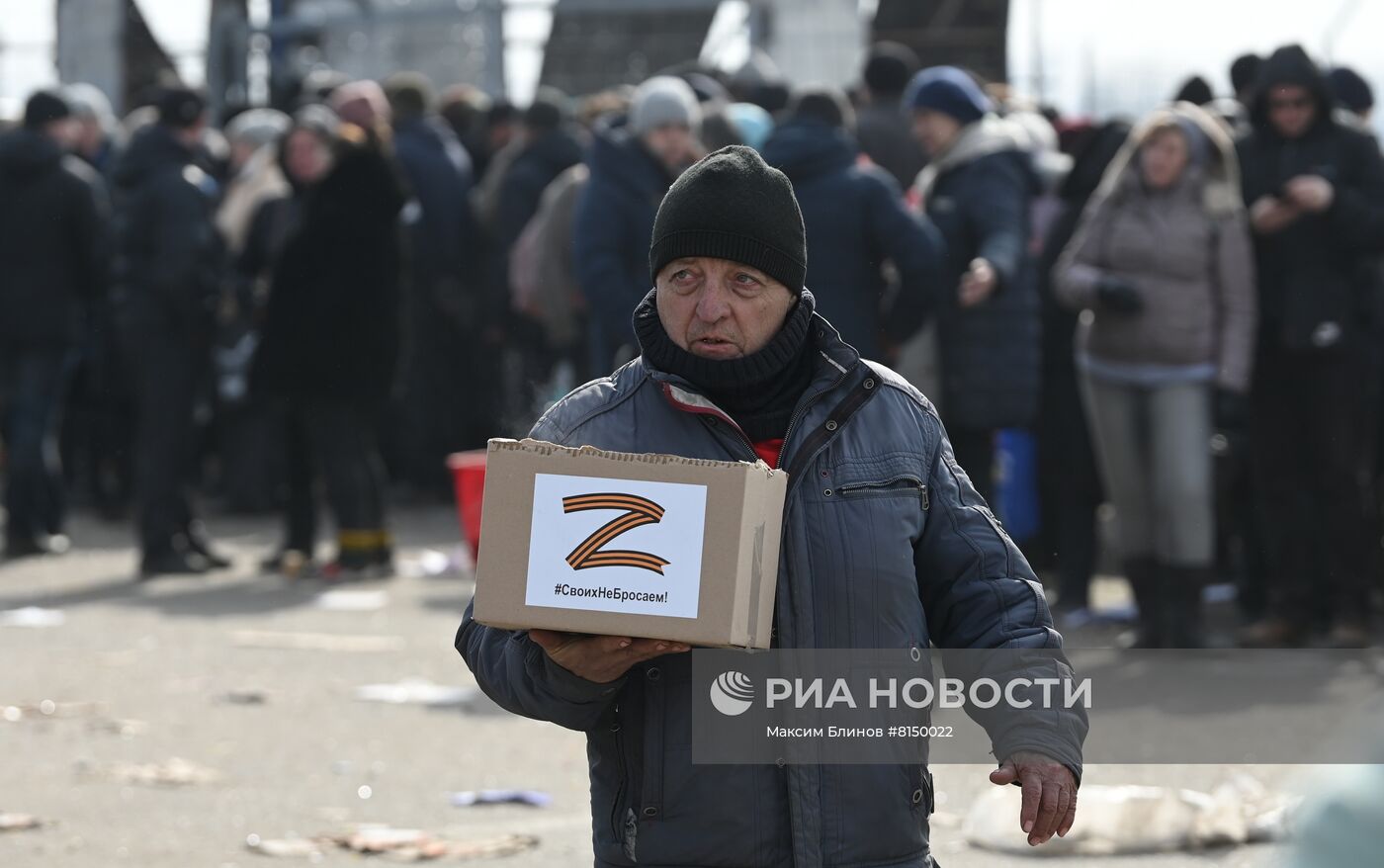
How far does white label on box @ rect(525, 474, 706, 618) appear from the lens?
320cm

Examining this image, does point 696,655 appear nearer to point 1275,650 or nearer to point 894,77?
point 1275,650

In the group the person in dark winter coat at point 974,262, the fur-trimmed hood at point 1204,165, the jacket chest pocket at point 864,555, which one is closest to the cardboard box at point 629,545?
the jacket chest pocket at point 864,555

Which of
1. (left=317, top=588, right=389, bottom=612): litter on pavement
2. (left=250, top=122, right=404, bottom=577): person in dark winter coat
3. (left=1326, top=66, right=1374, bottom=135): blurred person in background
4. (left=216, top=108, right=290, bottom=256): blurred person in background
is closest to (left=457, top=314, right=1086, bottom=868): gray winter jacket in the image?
(left=317, top=588, right=389, bottom=612): litter on pavement

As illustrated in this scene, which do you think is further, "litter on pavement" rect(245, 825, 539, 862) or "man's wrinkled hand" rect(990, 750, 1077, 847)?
"litter on pavement" rect(245, 825, 539, 862)

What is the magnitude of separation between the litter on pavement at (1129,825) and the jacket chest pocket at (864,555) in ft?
8.44

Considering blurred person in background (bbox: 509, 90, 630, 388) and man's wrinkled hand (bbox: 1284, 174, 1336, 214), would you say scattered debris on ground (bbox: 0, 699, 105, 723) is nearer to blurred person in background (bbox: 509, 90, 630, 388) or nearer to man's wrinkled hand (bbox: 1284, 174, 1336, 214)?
blurred person in background (bbox: 509, 90, 630, 388)

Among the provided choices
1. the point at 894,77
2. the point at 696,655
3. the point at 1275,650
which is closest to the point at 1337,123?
the point at 1275,650

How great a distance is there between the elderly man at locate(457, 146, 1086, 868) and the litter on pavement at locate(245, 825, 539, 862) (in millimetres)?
2467

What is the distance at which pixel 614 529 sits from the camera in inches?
127

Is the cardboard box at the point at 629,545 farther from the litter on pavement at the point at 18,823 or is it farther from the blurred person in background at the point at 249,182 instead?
the blurred person in background at the point at 249,182

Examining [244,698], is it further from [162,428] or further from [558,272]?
[558,272]

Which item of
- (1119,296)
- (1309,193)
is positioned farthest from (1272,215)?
(1119,296)

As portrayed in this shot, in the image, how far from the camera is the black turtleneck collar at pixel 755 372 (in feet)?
11.3

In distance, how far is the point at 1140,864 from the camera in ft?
18.8
